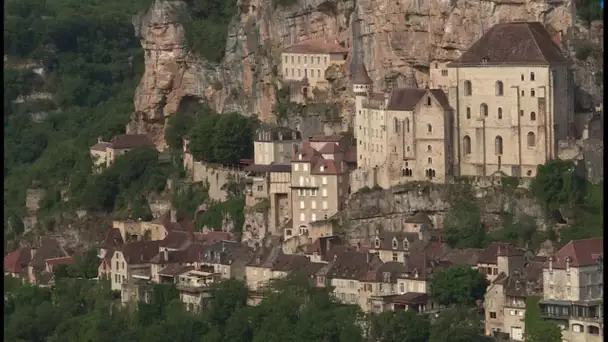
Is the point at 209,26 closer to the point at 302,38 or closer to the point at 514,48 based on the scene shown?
the point at 302,38

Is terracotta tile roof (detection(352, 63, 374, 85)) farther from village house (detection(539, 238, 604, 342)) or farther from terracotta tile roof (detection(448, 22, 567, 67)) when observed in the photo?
village house (detection(539, 238, 604, 342))

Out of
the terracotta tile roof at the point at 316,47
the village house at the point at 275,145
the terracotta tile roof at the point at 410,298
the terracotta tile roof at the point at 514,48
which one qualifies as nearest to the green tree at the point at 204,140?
the village house at the point at 275,145

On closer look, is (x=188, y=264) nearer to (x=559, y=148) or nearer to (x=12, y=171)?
(x=559, y=148)

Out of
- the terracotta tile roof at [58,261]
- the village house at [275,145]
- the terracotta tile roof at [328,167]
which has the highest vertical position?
the village house at [275,145]

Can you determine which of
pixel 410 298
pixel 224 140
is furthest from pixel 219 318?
pixel 224 140

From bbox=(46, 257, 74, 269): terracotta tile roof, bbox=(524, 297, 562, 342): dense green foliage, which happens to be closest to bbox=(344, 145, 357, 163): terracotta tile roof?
bbox=(524, 297, 562, 342): dense green foliage

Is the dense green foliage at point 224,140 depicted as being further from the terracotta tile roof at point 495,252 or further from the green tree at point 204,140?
the terracotta tile roof at point 495,252
